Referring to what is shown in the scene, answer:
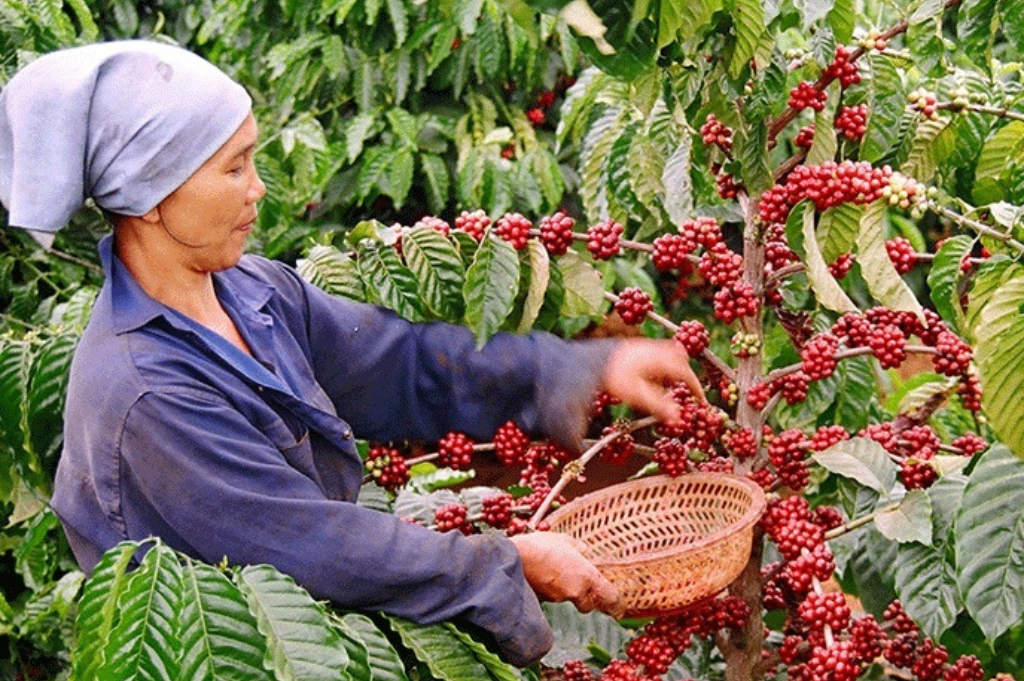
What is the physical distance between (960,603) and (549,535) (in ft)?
1.82

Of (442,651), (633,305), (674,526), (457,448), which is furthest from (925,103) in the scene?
(442,651)

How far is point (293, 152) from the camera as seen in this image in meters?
3.72

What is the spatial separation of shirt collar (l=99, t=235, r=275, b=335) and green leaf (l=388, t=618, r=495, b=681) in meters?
0.43

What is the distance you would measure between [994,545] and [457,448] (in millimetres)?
750

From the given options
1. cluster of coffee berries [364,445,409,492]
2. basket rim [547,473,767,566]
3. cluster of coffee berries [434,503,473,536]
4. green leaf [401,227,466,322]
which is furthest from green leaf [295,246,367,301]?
basket rim [547,473,767,566]

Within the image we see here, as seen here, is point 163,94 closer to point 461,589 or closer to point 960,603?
point 461,589

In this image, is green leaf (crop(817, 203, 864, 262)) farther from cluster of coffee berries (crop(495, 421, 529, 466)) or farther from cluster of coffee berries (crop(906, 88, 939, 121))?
cluster of coffee berries (crop(495, 421, 529, 466))

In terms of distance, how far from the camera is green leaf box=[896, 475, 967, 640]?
1.80 metres

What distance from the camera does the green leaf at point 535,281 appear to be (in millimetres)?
1969

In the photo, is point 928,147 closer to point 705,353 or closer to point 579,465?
point 705,353

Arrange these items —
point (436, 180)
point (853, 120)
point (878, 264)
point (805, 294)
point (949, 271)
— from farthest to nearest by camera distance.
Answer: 1. point (436, 180)
2. point (805, 294)
3. point (853, 120)
4. point (949, 271)
5. point (878, 264)

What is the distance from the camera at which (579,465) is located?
1.93 meters

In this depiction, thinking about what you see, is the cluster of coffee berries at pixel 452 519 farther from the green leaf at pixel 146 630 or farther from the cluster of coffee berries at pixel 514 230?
the green leaf at pixel 146 630

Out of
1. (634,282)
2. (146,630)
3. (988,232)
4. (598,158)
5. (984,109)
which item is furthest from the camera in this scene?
(634,282)
